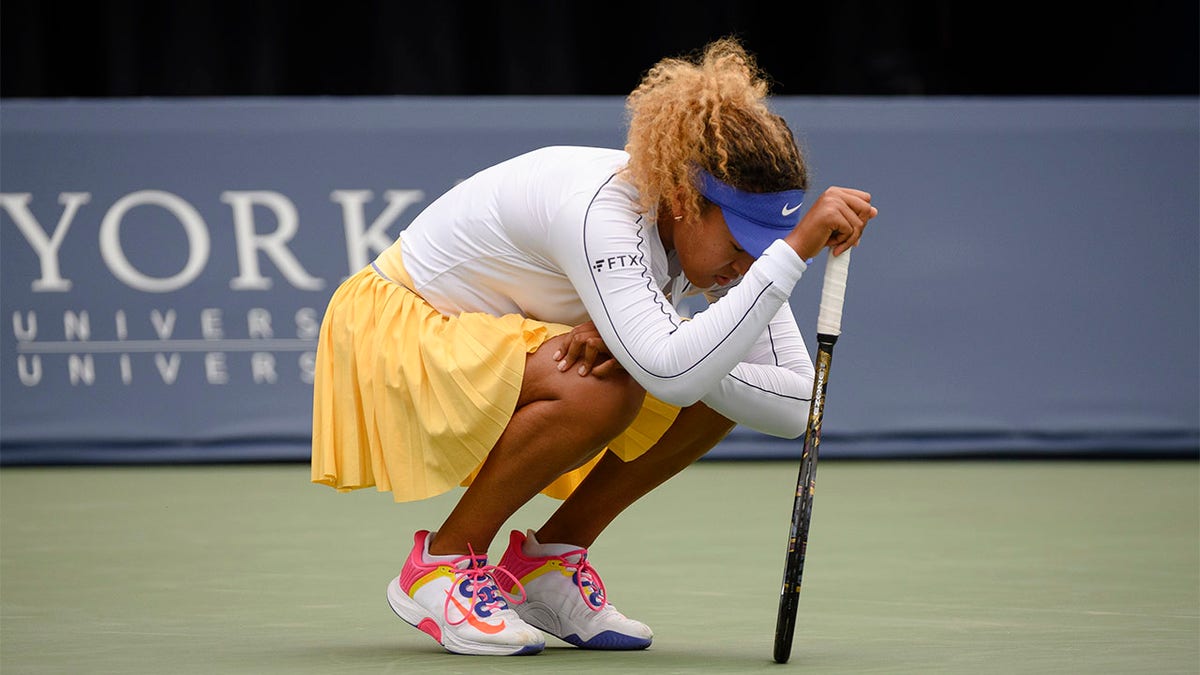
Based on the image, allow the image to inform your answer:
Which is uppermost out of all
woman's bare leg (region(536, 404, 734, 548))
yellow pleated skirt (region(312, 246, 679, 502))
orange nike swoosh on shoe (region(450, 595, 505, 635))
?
yellow pleated skirt (region(312, 246, 679, 502))

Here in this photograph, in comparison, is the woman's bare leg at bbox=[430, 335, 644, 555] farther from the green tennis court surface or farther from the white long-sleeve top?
the green tennis court surface

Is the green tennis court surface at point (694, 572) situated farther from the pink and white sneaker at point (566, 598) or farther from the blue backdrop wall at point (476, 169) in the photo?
the blue backdrop wall at point (476, 169)

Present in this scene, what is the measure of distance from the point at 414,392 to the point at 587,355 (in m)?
0.27

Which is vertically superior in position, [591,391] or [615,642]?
[591,391]

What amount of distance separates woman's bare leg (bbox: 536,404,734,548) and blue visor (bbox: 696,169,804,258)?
0.35 meters

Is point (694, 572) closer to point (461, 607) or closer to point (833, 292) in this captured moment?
point (461, 607)

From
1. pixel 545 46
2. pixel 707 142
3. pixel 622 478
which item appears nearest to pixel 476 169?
pixel 622 478

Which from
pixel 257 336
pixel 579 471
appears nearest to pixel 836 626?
pixel 579 471

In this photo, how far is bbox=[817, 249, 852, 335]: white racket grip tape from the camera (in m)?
2.58

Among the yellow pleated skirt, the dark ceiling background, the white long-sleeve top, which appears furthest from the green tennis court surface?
the dark ceiling background

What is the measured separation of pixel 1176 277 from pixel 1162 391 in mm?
361

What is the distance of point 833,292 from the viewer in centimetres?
259

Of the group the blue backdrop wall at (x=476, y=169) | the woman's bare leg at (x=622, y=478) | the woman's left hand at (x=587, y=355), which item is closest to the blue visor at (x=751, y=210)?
the woman's left hand at (x=587, y=355)

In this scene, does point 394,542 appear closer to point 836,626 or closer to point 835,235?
point 836,626
